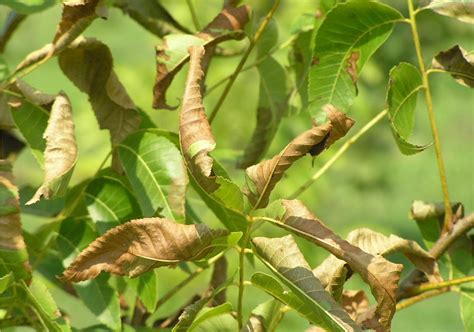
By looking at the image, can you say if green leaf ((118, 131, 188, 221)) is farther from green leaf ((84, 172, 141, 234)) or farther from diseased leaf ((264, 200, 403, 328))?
diseased leaf ((264, 200, 403, 328))

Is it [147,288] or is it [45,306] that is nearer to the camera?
[45,306]

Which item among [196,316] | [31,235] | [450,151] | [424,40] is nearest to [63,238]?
[31,235]

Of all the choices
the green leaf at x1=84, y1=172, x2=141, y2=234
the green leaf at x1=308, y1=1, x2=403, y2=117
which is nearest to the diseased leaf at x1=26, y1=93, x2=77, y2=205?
the green leaf at x1=84, y1=172, x2=141, y2=234

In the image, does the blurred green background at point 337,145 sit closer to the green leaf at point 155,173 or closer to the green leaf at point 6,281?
the green leaf at point 155,173

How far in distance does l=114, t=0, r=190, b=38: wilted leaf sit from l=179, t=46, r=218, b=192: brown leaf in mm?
429

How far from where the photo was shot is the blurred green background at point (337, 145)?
12.4 ft

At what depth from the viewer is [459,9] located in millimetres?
949

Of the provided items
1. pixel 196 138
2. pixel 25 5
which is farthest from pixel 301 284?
pixel 25 5

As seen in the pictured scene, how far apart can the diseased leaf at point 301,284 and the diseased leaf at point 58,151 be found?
18 centimetres

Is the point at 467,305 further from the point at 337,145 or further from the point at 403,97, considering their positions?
the point at 337,145

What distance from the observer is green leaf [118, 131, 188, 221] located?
91cm

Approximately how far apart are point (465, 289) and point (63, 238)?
47 centimetres

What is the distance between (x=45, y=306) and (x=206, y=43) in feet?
1.06

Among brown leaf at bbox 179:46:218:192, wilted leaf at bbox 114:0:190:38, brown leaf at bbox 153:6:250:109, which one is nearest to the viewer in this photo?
brown leaf at bbox 179:46:218:192
